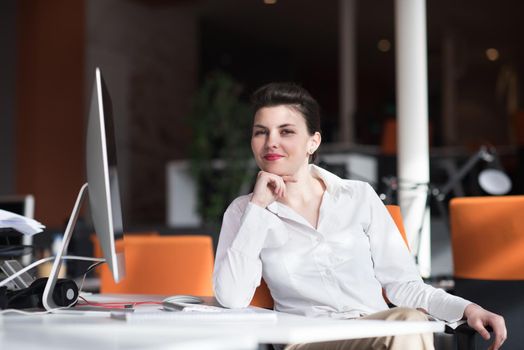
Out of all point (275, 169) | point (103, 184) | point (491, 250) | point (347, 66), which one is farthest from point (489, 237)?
point (347, 66)

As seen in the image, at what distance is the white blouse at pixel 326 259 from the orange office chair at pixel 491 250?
1000mm

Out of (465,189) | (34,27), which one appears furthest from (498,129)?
(34,27)

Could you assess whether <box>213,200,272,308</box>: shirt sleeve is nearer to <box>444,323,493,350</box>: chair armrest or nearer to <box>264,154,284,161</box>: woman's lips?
<box>264,154,284,161</box>: woman's lips

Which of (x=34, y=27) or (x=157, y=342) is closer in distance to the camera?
(x=157, y=342)

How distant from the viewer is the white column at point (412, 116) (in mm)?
4672

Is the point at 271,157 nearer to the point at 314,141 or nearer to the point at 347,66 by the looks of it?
the point at 314,141

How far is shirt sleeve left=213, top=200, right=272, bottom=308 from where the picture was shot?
204cm

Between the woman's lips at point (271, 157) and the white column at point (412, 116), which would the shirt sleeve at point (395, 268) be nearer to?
the woman's lips at point (271, 157)

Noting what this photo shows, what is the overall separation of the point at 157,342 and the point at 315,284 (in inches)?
41.5

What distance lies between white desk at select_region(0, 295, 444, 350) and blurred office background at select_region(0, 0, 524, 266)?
760cm

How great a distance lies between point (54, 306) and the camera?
1.84m

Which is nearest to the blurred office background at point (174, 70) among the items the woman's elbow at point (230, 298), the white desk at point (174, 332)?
the woman's elbow at point (230, 298)

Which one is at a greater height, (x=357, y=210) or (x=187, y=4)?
(x=187, y=4)

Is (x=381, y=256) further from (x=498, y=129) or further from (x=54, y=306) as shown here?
(x=498, y=129)
